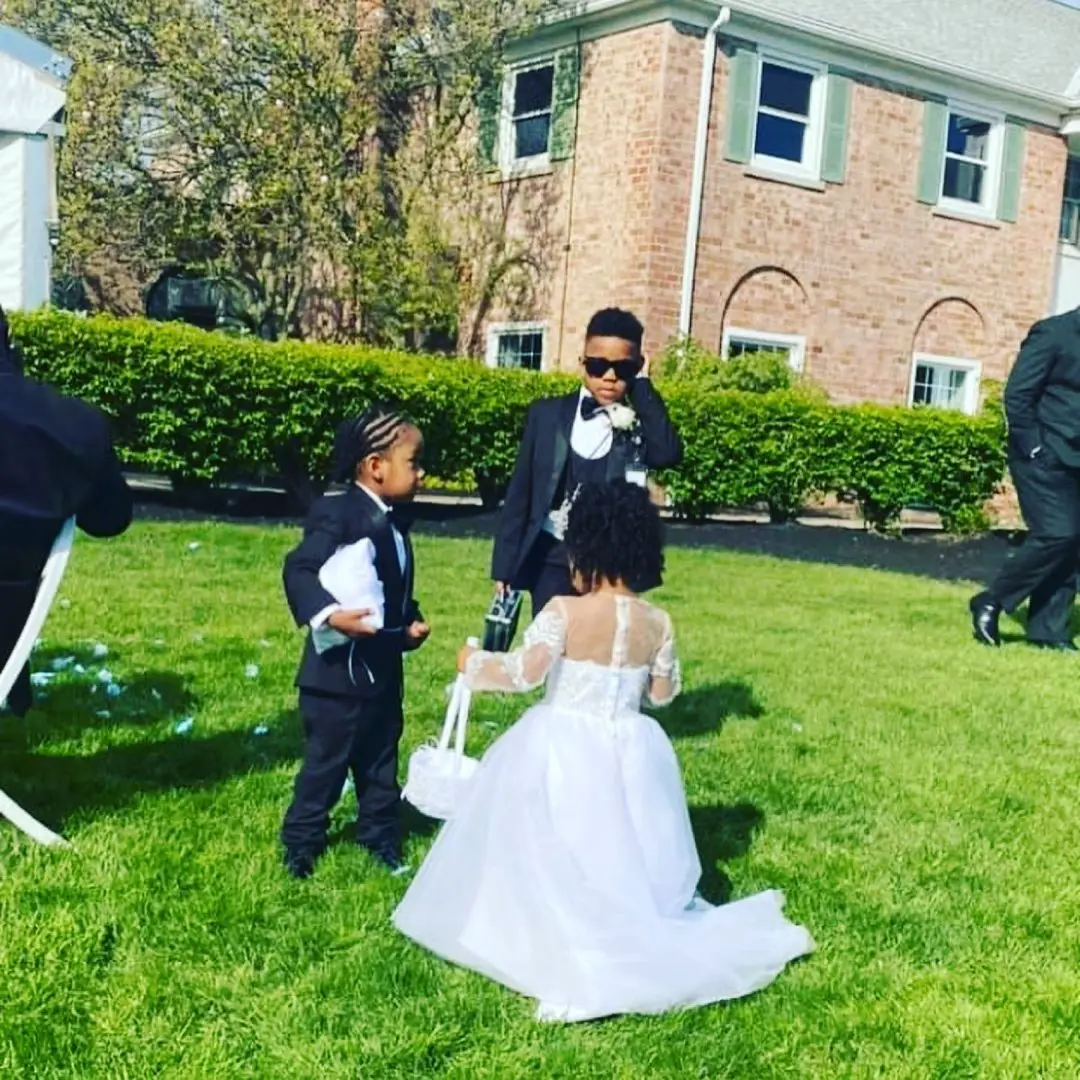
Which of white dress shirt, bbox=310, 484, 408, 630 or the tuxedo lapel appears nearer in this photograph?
white dress shirt, bbox=310, 484, 408, 630

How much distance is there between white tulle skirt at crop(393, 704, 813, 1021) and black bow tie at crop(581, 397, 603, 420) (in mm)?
1560

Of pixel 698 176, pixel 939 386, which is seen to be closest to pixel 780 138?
pixel 698 176

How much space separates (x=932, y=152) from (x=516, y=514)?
53.9 feet

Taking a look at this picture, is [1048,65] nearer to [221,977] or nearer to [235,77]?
[235,77]

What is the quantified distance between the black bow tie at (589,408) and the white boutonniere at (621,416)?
11 cm

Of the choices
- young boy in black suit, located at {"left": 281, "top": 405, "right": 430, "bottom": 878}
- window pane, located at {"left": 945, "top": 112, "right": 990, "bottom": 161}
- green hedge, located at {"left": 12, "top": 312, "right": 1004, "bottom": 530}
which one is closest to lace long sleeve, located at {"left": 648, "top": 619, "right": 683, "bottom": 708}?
young boy in black suit, located at {"left": 281, "top": 405, "right": 430, "bottom": 878}

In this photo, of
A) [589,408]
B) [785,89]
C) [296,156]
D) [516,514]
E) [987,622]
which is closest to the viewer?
[589,408]

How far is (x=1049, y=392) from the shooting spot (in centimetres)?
816

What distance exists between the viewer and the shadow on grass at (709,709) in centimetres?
592

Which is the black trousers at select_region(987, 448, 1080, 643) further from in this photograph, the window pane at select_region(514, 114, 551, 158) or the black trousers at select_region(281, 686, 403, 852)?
the window pane at select_region(514, 114, 551, 158)

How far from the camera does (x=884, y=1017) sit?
322 centimetres

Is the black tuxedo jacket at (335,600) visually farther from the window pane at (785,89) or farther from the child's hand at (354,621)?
the window pane at (785,89)

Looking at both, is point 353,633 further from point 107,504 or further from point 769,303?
point 769,303

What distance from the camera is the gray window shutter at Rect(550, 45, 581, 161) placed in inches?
698
